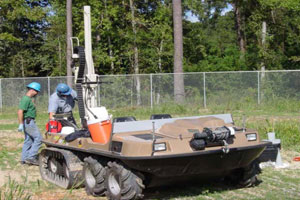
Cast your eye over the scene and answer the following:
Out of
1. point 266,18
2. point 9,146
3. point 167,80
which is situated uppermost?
point 266,18

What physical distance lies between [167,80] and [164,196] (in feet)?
54.1

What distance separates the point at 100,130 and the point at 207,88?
15.9m

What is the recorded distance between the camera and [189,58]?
34312 mm

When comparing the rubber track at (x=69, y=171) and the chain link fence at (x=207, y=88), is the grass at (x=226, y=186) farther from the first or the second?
the chain link fence at (x=207, y=88)

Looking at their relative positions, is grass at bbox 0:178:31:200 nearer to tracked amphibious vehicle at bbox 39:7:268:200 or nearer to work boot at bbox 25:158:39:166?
tracked amphibious vehicle at bbox 39:7:268:200

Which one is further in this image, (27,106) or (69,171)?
(27,106)

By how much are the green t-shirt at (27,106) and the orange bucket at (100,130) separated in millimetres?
2915

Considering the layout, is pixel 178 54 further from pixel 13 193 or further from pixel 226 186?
pixel 13 193

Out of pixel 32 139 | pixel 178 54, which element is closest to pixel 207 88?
pixel 178 54

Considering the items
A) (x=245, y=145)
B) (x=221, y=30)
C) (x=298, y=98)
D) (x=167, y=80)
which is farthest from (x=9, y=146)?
(x=221, y=30)

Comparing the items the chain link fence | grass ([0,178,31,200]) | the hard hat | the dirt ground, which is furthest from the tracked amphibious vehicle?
the chain link fence

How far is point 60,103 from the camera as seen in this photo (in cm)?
1035

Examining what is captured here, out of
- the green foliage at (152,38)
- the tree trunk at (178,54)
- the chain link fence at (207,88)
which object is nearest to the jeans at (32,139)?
the chain link fence at (207,88)

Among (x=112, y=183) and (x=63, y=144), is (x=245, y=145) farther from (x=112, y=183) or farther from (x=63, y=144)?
(x=63, y=144)
